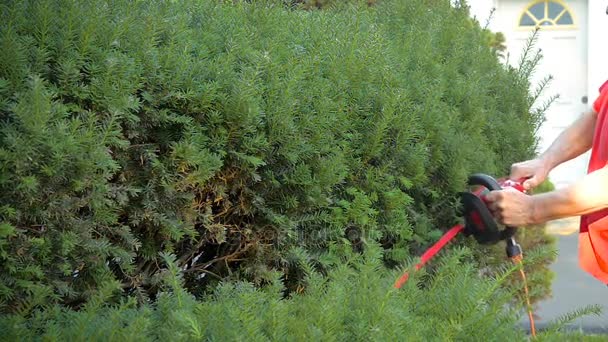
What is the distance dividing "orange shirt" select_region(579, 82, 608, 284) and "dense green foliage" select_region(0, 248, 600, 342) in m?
1.03

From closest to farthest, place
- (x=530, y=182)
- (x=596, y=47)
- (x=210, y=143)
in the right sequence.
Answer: (x=210, y=143)
(x=530, y=182)
(x=596, y=47)

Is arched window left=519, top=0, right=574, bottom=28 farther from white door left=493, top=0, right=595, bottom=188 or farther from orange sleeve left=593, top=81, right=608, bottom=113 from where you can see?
orange sleeve left=593, top=81, right=608, bottom=113

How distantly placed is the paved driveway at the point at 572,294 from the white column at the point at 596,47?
305 centimetres

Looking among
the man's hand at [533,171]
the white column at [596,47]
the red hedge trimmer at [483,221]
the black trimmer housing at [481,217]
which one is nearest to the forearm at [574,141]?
the man's hand at [533,171]

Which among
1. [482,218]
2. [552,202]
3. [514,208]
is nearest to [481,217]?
[482,218]

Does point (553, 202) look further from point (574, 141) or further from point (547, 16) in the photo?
point (547, 16)

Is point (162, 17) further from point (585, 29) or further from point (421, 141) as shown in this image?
point (585, 29)

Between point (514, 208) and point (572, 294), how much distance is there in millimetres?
6289

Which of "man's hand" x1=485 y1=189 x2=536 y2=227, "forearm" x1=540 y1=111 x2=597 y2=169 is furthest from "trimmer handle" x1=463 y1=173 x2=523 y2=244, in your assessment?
"forearm" x1=540 y1=111 x2=597 y2=169

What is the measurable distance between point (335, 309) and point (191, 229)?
0.80 m

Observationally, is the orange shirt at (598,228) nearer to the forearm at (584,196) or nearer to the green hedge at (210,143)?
the forearm at (584,196)

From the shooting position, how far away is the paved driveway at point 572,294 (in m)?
7.78

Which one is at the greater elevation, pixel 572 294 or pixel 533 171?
pixel 533 171

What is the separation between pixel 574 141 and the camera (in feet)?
13.8
